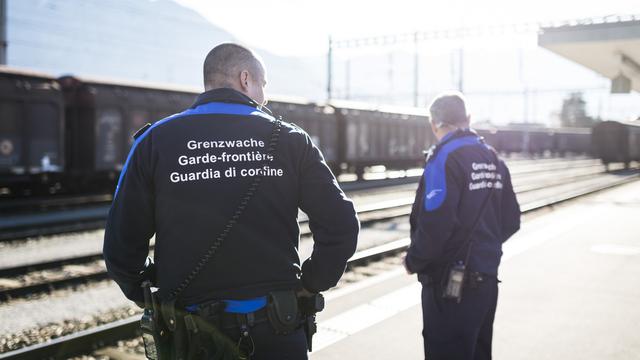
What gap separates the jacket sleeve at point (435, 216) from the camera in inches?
124

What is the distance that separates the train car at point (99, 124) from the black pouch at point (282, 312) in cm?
1476

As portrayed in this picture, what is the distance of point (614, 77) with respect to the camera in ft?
41.7

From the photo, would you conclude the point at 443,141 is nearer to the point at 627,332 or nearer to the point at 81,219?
the point at 627,332

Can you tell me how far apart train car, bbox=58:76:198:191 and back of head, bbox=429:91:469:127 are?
14131 millimetres

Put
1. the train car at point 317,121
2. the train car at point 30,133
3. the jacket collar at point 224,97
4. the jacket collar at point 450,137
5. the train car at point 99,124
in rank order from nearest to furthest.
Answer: the jacket collar at point 224,97, the jacket collar at point 450,137, the train car at point 30,133, the train car at point 99,124, the train car at point 317,121

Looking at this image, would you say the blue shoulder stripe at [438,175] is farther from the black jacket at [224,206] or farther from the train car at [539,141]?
the train car at [539,141]

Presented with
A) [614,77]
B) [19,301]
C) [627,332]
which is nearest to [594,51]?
[614,77]

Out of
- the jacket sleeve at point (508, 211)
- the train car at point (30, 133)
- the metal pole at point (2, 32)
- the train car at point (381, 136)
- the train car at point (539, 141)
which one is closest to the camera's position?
the jacket sleeve at point (508, 211)

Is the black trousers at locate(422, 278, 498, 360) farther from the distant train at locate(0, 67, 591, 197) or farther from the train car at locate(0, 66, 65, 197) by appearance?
the train car at locate(0, 66, 65, 197)

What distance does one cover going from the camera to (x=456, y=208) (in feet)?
10.5

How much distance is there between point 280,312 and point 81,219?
12201mm

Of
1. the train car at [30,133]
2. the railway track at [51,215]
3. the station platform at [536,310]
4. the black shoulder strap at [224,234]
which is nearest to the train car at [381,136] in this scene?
the railway track at [51,215]

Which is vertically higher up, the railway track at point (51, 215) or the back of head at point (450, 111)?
the back of head at point (450, 111)

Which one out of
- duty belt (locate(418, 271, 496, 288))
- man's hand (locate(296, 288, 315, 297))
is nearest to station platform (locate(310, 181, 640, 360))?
duty belt (locate(418, 271, 496, 288))
